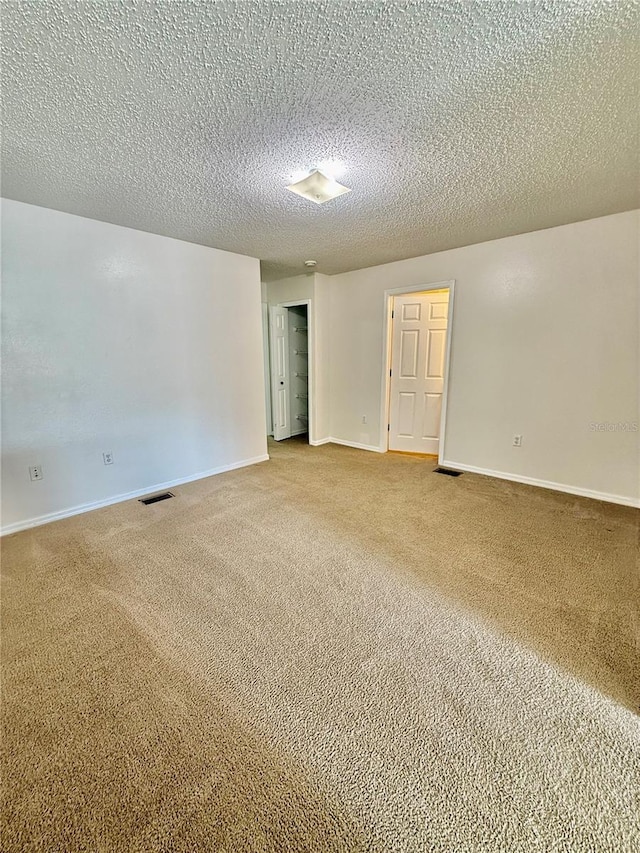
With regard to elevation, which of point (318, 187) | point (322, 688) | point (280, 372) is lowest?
point (322, 688)

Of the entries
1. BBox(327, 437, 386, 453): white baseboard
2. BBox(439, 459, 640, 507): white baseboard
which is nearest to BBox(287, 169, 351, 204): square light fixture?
BBox(439, 459, 640, 507): white baseboard

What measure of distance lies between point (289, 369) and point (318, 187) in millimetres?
3465

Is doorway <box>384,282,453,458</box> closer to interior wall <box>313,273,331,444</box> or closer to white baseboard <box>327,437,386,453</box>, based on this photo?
white baseboard <box>327,437,386,453</box>

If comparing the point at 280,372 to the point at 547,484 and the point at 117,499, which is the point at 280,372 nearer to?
the point at 117,499

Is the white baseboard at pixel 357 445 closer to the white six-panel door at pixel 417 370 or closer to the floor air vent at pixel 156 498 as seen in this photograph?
the white six-panel door at pixel 417 370

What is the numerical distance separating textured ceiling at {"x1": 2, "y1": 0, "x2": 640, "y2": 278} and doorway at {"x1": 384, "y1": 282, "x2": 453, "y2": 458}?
159cm

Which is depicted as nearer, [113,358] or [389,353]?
[113,358]

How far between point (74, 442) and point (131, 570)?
4.45 ft

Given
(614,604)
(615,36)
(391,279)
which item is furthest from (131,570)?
(391,279)

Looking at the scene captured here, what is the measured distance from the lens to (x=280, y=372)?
5348 millimetres

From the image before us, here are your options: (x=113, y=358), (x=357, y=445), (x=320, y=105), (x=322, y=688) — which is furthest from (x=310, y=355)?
(x=322, y=688)

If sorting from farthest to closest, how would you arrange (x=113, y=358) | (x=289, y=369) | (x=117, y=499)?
(x=289, y=369)
(x=117, y=499)
(x=113, y=358)

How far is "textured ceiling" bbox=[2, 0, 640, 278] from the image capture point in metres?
1.17

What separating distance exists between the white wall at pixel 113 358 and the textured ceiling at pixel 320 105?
413 millimetres
